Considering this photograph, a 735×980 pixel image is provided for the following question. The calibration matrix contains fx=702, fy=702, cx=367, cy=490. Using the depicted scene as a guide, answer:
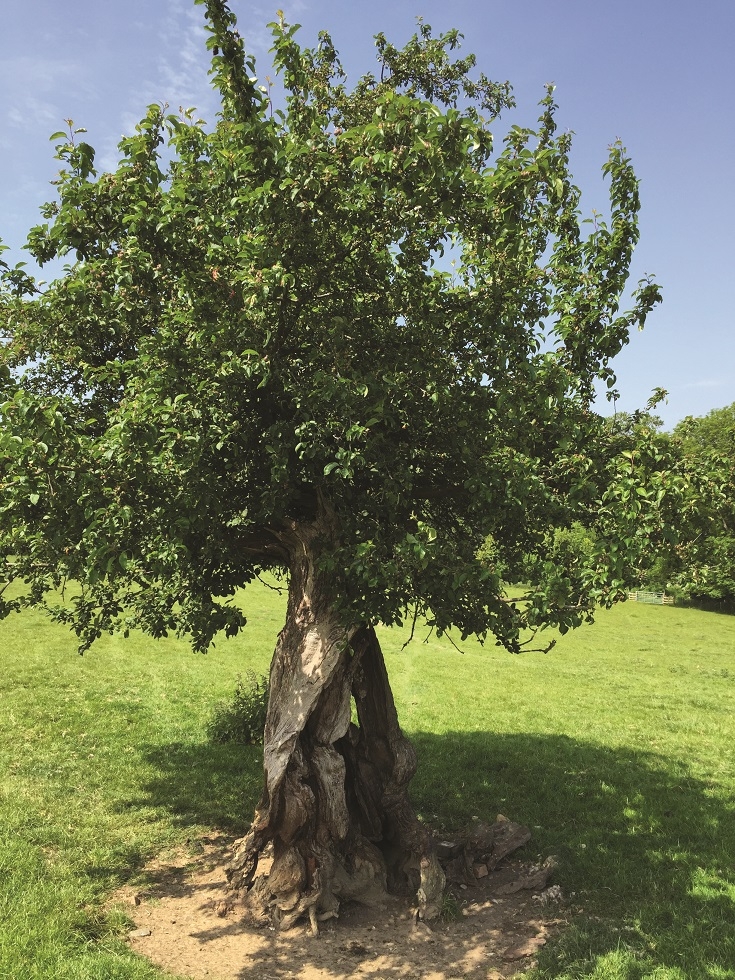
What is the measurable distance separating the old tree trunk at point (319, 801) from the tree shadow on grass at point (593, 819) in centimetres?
182

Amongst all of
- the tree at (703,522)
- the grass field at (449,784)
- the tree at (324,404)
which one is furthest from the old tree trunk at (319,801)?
the tree at (703,522)

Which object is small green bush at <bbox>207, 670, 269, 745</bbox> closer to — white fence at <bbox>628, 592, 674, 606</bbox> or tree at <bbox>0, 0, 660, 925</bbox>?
tree at <bbox>0, 0, 660, 925</bbox>

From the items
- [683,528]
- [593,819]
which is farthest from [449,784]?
[683,528]

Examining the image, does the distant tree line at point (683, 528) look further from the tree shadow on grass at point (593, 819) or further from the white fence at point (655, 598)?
the white fence at point (655, 598)

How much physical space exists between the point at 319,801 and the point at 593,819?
20.5ft

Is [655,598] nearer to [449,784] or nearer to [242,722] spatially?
[242,722]

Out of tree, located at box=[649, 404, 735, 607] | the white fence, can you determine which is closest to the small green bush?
tree, located at box=[649, 404, 735, 607]

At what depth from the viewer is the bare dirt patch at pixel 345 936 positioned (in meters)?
9.70

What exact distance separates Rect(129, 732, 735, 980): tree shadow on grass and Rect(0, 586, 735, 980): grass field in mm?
42

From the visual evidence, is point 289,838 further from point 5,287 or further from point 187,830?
point 5,287

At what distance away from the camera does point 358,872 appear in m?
12.0

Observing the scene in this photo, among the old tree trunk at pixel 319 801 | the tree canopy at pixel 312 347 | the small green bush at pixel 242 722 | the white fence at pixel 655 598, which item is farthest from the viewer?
the white fence at pixel 655 598

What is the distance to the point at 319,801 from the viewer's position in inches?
465

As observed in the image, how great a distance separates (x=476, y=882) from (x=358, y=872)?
211 centimetres
